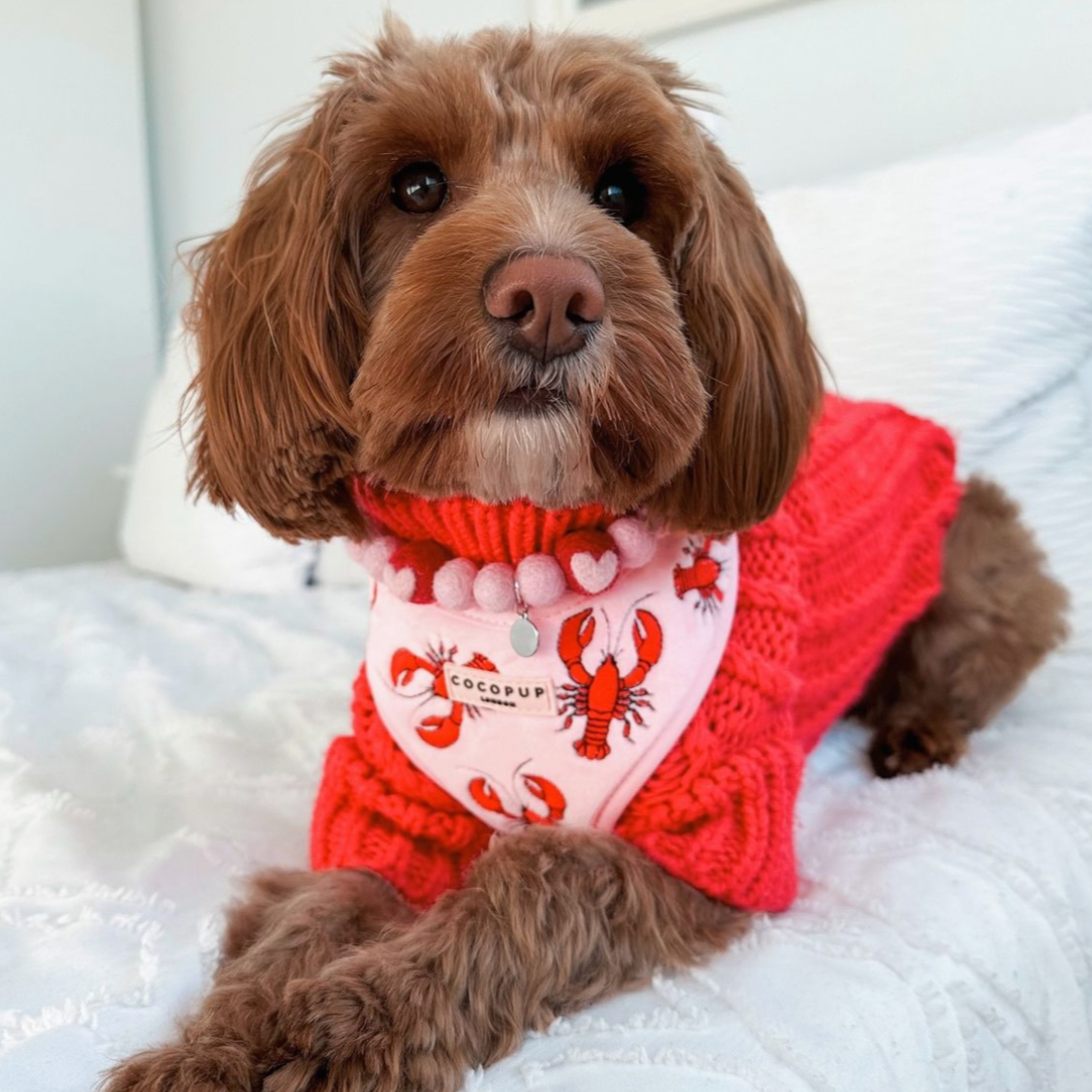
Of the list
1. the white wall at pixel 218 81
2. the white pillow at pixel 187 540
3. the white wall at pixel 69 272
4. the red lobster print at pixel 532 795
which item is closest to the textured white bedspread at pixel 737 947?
the red lobster print at pixel 532 795

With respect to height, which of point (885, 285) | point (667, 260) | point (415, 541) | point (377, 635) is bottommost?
point (377, 635)

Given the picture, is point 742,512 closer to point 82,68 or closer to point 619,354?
point 619,354

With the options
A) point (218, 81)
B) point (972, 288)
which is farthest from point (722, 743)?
point (218, 81)

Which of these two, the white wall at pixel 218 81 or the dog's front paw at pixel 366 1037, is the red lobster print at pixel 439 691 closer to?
the dog's front paw at pixel 366 1037

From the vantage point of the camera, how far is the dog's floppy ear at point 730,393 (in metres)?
0.97

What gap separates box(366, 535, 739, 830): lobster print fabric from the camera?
963mm

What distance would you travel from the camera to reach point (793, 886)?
100cm

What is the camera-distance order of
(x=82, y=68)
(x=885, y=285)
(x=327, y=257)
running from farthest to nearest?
1. (x=82, y=68)
2. (x=885, y=285)
3. (x=327, y=257)

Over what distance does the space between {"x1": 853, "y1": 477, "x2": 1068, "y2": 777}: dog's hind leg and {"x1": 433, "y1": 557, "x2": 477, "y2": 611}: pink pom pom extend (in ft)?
2.34

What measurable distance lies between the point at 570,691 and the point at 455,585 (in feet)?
0.50

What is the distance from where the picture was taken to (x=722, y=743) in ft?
3.21

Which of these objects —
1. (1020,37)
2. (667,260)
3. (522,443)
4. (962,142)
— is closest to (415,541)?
(522,443)

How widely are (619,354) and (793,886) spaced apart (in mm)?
566

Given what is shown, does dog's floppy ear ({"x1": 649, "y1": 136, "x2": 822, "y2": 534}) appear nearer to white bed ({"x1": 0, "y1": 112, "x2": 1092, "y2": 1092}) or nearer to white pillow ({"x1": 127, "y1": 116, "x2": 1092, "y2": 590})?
white bed ({"x1": 0, "y1": 112, "x2": 1092, "y2": 1092})
